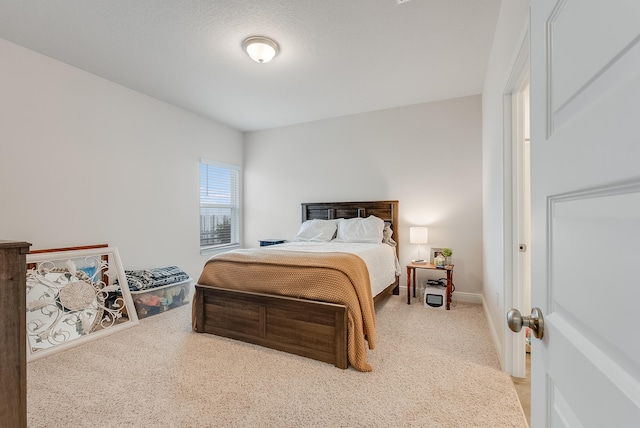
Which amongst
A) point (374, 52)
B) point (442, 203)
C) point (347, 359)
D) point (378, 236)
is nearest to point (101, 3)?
point (374, 52)

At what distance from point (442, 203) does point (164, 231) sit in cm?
370

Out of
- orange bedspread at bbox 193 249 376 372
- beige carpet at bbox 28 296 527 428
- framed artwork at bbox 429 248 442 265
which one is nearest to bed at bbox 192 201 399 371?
orange bedspread at bbox 193 249 376 372

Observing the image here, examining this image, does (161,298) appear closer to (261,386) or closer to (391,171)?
(261,386)

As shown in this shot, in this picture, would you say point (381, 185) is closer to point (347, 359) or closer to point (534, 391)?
point (347, 359)

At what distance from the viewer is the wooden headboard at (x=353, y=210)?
414 centimetres

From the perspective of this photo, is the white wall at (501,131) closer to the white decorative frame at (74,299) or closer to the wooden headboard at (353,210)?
the wooden headboard at (353,210)

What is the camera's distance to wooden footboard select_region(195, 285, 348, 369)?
2.20 meters

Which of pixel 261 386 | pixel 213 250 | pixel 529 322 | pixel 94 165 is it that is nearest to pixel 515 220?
pixel 529 322

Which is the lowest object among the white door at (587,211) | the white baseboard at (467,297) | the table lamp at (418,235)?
the white baseboard at (467,297)

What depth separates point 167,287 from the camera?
354 cm

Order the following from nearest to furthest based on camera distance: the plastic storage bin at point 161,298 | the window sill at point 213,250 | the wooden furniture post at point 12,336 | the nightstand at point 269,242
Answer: the wooden furniture post at point 12,336 < the plastic storage bin at point 161,298 < the window sill at point 213,250 < the nightstand at point 269,242

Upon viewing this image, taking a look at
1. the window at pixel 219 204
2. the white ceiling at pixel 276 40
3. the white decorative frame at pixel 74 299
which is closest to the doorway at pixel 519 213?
the white ceiling at pixel 276 40

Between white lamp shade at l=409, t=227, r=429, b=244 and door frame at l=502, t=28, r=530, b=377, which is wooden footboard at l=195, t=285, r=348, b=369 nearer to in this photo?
door frame at l=502, t=28, r=530, b=377

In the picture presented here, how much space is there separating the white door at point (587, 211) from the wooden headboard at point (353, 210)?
3459 millimetres
